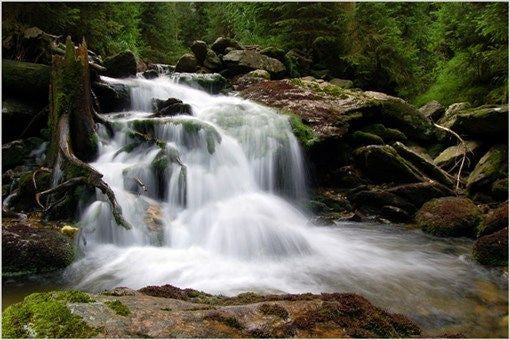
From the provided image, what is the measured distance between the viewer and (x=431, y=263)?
21.1 ft

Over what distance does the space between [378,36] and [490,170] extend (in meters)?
7.74

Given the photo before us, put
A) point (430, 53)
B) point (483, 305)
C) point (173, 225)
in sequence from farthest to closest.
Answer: point (430, 53), point (173, 225), point (483, 305)

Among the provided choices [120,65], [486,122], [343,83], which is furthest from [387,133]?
[120,65]

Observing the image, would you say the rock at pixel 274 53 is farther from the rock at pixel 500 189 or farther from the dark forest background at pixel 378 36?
the rock at pixel 500 189

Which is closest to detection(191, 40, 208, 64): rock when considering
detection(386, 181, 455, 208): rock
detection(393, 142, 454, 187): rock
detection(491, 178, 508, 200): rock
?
detection(393, 142, 454, 187): rock

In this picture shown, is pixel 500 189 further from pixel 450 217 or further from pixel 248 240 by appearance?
pixel 248 240

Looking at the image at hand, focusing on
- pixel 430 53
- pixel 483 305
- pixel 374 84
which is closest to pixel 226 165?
pixel 483 305

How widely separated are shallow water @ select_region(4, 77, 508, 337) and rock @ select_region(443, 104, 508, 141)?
3104 mm

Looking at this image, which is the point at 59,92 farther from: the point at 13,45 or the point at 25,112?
the point at 13,45

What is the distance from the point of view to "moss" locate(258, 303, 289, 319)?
299cm

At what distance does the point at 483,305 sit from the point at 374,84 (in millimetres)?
12700

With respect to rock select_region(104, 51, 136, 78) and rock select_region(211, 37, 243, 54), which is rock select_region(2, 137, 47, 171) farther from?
rock select_region(211, 37, 243, 54)

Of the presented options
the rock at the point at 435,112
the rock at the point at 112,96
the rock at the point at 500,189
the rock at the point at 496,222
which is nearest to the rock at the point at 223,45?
the rock at the point at 112,96

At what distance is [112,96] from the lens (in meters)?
11.1
